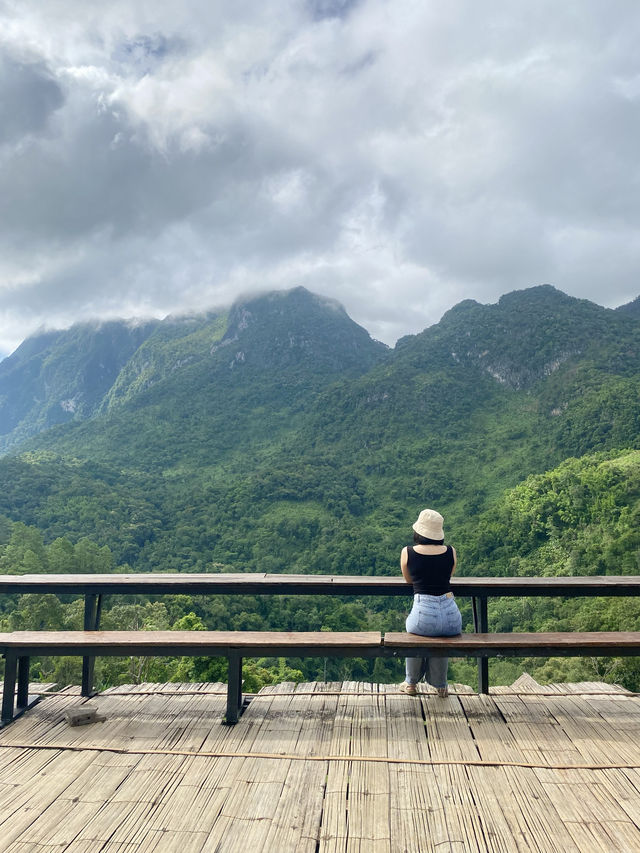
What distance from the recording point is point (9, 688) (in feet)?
10.5

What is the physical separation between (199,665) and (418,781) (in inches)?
512

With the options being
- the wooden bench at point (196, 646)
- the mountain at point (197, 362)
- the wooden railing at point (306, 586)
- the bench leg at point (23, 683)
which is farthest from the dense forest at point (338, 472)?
the wooden bench at point (196, 646)

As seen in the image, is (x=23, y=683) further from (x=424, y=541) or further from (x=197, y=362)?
(x=197, y=362)

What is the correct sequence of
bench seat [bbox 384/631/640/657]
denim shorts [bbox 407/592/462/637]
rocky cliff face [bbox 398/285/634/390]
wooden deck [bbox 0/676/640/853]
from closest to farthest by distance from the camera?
wooden deck [bbox 0/676/640/853]
bench seat [bbox 384/631/640/657]
denim shorts [bbox 407/592/462/637]
rocky cliff face [bbox 398/285/634/390]

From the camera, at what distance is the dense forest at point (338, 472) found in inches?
1385

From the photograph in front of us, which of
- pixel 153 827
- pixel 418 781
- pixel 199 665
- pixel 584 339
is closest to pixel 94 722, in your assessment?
pixel 153 827

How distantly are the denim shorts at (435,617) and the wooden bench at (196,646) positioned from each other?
258mm

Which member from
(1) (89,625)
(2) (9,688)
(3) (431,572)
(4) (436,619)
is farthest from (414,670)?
(2) (9,688)

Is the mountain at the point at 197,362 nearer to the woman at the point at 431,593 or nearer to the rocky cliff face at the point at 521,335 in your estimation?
the rocky cliff face at the point at 521,335

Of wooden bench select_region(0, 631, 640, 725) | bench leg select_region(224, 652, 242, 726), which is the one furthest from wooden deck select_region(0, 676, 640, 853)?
wooden bench select_region(0, 631, 640, 725)

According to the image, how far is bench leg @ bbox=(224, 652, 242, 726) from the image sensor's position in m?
3.05

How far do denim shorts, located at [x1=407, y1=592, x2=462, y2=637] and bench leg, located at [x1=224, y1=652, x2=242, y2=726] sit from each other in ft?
3.43

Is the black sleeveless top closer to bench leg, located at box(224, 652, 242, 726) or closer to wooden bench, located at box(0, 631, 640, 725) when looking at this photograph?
wooden bench, located at box(0, 631, 640, 725)

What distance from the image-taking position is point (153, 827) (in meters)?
2.12
